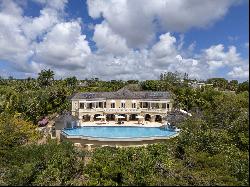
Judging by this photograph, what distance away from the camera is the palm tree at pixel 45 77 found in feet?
251

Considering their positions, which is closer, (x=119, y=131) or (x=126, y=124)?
(x=119, y=131)

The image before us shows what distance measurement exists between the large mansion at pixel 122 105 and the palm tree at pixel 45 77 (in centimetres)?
2362

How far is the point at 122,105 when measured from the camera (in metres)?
56.3

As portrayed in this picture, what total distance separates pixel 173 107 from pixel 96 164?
37532mm

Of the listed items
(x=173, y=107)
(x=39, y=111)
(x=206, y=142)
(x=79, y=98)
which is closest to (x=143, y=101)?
(x=173, y=107)

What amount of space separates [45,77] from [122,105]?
96.0 ft

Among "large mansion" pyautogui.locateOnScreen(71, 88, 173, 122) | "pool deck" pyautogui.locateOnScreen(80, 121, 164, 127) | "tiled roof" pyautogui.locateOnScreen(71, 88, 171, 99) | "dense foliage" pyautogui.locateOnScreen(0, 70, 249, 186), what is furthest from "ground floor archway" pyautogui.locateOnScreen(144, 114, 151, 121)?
"dense foliage" pyautogui.locateOnScreen(0, 70, 249, 186)

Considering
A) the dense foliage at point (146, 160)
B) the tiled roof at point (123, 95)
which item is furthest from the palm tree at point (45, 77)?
the dense foliage at point (146, 160)

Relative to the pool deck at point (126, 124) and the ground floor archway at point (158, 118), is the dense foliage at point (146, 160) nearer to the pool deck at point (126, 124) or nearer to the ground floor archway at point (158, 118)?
the pool deck at point (126, 124)

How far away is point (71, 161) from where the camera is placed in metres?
25.0

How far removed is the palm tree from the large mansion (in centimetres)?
2362

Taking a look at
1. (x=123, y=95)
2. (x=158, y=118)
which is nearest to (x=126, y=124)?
(x=123, y=95)

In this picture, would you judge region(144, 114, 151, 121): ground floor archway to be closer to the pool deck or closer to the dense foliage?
the pool deck

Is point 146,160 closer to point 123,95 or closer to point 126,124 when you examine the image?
point 126,124
